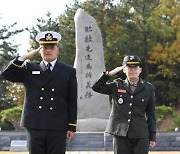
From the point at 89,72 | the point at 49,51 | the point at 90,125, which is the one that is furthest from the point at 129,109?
the point at 89,72

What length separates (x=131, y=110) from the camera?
4.40 metres

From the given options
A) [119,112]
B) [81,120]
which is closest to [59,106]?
[119,112]

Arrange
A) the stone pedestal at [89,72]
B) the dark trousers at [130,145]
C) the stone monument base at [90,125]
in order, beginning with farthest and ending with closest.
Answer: the stone pedestal at [89,72], the stone monument base at [90,125], the dark trousers at [130,145]

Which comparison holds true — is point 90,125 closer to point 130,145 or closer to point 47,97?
point 130,145

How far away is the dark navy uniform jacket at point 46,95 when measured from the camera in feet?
13.0

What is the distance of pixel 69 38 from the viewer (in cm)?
2484

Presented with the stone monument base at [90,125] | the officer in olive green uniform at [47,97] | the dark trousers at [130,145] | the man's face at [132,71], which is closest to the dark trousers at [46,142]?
the officer in olive green uniform at [47,97]

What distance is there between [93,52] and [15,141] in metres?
3.79

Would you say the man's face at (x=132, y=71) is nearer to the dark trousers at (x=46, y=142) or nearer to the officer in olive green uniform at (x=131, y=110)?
the officer in olive green uniform at (x=131, y=110)

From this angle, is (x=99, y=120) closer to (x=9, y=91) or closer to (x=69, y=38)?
(x=69, y=38)

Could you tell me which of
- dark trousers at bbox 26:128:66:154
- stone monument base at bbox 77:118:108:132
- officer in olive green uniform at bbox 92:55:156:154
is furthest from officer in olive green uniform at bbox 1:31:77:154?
stone monument base at bbox 77:118:108:132

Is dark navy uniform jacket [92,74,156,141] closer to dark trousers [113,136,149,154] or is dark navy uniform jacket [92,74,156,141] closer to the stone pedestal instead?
dark trousers [113,136,149,154]

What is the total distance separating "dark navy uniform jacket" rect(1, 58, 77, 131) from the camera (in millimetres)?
3949

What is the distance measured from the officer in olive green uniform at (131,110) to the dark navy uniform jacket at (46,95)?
0.44 m
